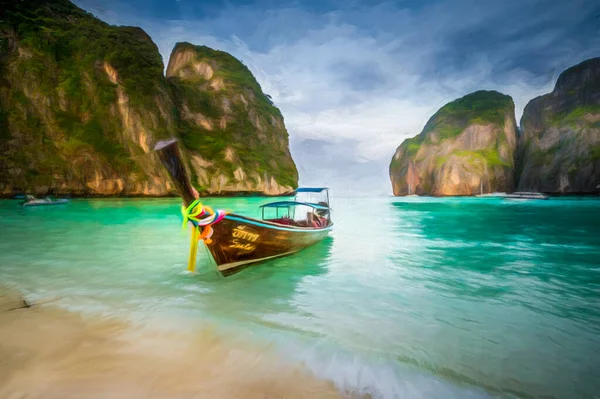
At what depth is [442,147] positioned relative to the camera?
9738 cm

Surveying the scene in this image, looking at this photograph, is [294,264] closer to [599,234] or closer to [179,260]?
[179,260]

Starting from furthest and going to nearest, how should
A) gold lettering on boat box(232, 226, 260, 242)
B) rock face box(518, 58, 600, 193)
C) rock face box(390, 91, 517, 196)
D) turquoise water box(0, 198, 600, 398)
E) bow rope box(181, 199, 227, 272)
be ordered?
rock face box(390, 91, 517, 196)
rock face box(518, 58, 600, 193)
gold lettering on boat box(232, 226, 260, 242)
bow rope box(181, 199, 227, 272)
turquoise water box(0, 198, 600, 398)

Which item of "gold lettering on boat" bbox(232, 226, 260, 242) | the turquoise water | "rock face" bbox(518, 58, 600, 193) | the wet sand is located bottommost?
the turquoise water

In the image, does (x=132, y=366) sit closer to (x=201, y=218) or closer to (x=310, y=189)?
(x=201, y=218)

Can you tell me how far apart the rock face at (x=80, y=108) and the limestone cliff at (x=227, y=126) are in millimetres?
1182

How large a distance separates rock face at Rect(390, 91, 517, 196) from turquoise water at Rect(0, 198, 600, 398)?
8590cm

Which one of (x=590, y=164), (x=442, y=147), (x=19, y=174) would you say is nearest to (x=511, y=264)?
(x=19, y=174)

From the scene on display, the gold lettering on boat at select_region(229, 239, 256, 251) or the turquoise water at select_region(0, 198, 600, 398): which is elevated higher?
the gold lettering on boat at select_region(229, 239, 256, 251)

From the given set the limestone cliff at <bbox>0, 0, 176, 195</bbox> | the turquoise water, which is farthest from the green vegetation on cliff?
the turquoise water

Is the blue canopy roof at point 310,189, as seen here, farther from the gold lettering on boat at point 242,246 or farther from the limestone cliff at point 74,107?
the limestone cliff at point 74,107

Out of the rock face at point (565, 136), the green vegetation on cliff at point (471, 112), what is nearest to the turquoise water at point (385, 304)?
the rock face at point (565, 136)

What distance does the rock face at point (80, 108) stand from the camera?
44.1m

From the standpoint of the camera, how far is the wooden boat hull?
7.62 metres

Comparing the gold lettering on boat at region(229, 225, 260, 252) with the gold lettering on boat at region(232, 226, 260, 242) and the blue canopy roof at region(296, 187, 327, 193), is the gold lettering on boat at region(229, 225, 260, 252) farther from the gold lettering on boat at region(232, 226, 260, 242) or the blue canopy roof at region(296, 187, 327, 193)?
the blue canopy roof at region(296, 187, 327, 193)
